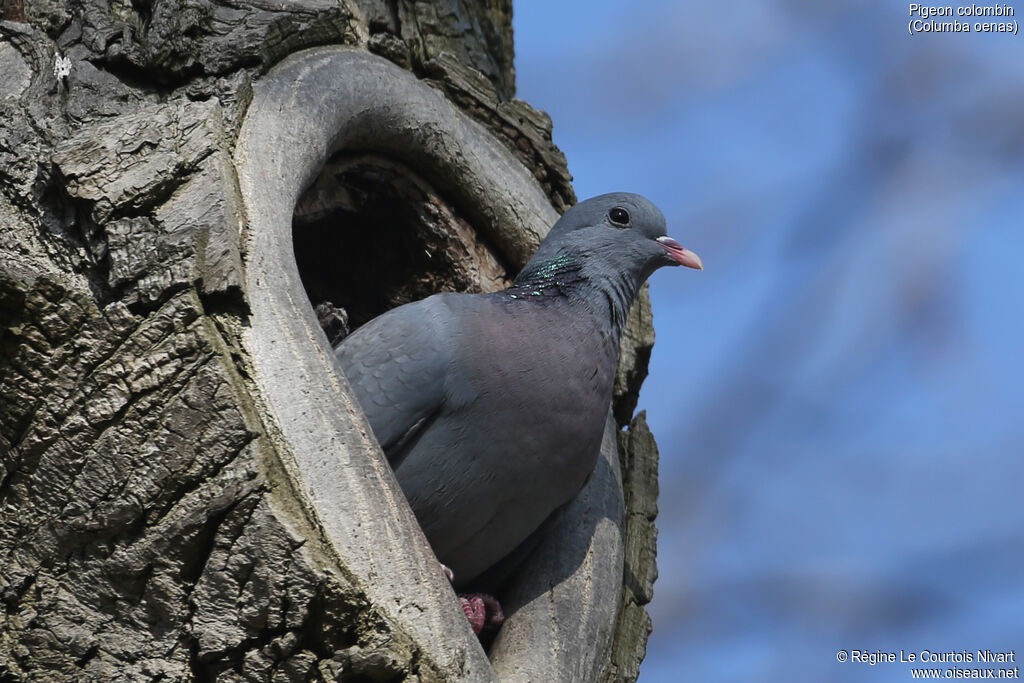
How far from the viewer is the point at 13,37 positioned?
3.27 metres

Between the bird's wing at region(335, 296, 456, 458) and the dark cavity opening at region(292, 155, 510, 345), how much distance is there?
2.06 ft

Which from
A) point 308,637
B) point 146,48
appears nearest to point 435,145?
point 146,48

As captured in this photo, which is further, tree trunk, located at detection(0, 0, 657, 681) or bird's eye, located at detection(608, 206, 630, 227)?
bird's eye, located at detection(608, 206, 630, 227)

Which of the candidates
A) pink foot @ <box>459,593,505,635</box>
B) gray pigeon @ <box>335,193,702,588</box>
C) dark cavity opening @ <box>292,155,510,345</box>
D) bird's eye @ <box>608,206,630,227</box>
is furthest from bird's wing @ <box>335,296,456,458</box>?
bird's eye @ <box>608,206,630,227</box>

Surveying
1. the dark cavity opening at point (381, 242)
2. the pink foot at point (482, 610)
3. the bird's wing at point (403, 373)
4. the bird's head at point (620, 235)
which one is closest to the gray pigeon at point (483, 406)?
the bird's wing at point (403, 373)

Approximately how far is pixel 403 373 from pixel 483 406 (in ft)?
Result: 0.87

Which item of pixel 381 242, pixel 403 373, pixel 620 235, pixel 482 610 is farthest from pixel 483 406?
pixel 381 242

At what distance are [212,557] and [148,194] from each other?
875 mm

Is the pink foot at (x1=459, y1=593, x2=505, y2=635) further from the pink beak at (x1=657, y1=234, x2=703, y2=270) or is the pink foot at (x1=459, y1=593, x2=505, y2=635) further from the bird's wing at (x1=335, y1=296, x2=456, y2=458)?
the pink beak at (x1=657, y1=234, x2=703, y2=270)

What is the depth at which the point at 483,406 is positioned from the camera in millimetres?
3648

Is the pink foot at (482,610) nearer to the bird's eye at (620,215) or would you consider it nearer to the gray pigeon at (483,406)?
the gray pigeon at (483,406)

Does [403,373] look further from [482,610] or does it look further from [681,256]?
[681,256]

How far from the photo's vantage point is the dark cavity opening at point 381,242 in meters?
4.19

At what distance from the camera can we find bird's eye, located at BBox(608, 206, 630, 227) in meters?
4.29
